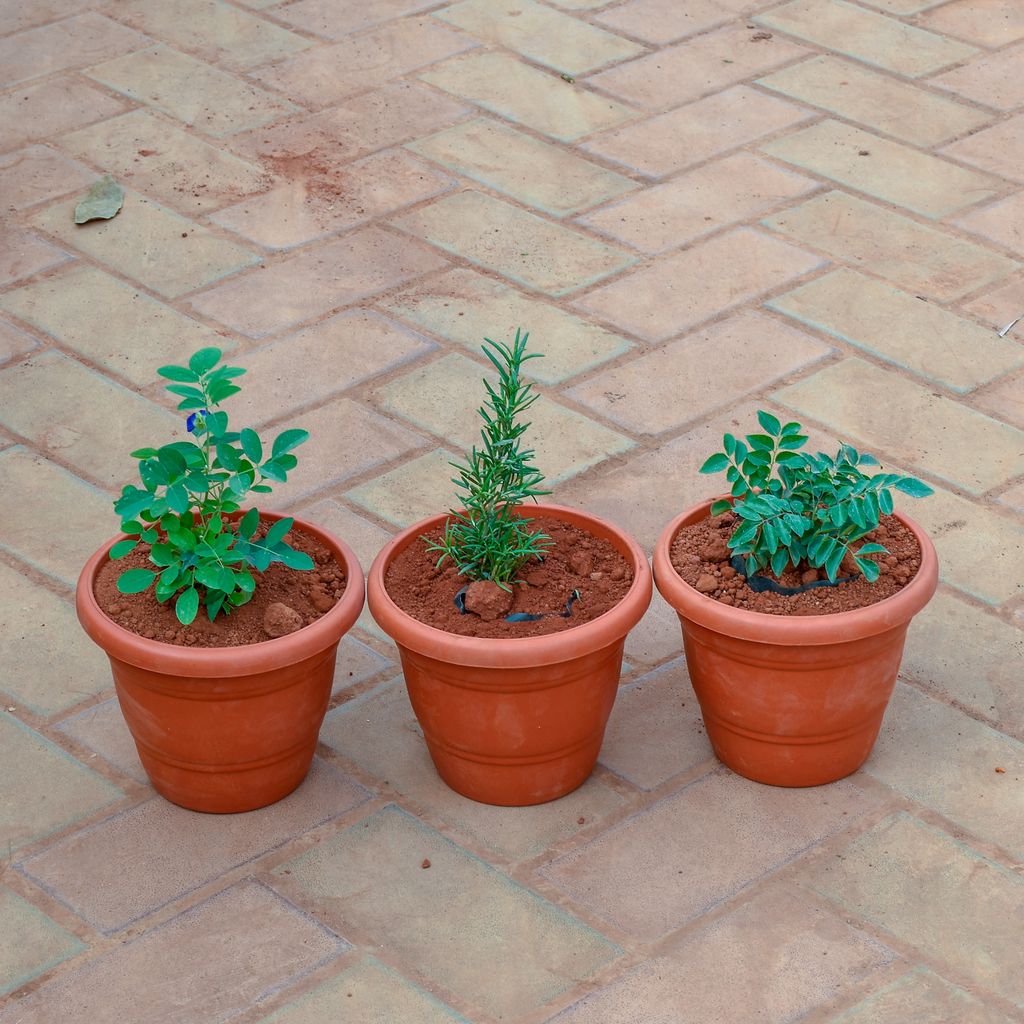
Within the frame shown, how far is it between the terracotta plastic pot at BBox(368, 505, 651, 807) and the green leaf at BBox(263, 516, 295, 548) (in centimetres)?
18

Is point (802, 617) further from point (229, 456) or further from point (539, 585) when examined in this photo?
point (229, 456)

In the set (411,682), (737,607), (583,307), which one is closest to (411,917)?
(411,682)

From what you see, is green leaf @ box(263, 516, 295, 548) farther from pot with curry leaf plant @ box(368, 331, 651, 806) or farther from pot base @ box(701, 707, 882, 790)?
pot base @ box(701, 707, 882, 790)

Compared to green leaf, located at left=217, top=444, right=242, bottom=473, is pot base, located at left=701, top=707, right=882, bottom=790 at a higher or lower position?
lower

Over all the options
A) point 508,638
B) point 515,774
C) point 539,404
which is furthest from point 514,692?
point 539,404

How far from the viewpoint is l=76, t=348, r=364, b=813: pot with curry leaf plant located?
8.82 ft

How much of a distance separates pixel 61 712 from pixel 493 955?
41.2 inches

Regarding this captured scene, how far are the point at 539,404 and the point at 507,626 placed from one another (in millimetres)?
1361

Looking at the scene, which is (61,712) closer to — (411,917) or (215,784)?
(215,784)

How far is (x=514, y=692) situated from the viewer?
9.02 feet

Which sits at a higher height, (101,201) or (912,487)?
(912,487)

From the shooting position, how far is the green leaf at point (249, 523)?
2795 mm

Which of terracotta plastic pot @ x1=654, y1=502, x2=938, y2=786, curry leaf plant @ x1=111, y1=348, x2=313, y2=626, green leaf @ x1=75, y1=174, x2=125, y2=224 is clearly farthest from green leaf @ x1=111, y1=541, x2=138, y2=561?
green leaf @ x1=75, y1=174, x2=125, y2=224

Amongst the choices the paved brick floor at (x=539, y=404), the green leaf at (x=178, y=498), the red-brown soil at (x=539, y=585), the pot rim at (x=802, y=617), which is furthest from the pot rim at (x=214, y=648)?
the pot rim at (x=802, y=617)
